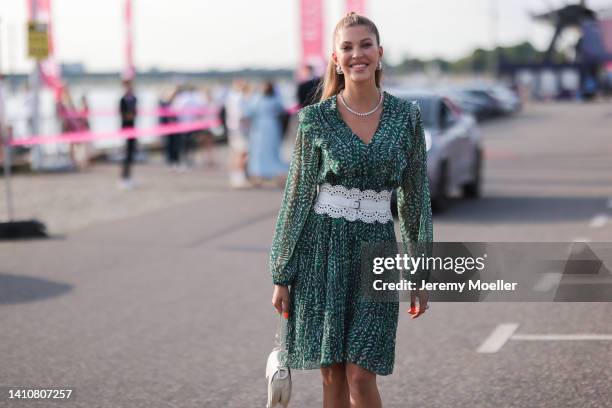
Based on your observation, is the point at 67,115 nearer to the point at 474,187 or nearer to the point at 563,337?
the point at 474,187

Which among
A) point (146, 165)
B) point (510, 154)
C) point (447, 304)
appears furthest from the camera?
point (510, 154)

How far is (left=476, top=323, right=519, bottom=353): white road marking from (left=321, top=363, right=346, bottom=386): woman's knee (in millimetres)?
3063

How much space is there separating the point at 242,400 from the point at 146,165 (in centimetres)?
2017

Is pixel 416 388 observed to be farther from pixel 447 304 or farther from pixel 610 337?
pixel 447 304

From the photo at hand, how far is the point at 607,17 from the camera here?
11281 cm

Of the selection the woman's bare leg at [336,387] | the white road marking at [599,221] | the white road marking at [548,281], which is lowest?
the white road marking at [599,221]

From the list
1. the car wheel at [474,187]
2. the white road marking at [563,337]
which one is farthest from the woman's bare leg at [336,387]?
the car wheel at [474,187]

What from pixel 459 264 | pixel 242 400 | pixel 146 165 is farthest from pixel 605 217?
pixel 146 165

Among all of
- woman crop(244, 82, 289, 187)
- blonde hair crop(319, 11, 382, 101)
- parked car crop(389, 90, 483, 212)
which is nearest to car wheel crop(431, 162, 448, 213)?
parked car crop(389, 90, 483, 212)

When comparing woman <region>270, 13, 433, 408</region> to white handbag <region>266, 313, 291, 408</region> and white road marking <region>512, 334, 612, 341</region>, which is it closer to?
white handbag <region>266, 313, 291, 408</region>

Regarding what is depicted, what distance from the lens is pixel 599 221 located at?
1384 cm

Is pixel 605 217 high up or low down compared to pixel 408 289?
down

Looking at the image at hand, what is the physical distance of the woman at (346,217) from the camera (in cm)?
413

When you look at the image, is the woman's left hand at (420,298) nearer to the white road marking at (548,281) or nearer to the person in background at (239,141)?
the white road marking at (548,281)
